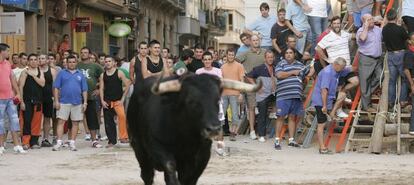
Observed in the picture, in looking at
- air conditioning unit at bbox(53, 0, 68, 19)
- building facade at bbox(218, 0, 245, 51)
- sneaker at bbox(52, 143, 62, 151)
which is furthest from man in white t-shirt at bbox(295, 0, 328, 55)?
building facade at bbox(218, 0, 245, 51)

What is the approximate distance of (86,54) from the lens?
17812mm

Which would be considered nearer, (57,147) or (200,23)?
(57,147)

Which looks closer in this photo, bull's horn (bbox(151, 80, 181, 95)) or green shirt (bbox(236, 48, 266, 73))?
bull's horn (bbox(151, 80, 181, 95))

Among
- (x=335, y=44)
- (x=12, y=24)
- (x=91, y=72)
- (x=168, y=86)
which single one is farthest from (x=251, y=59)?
(x=168, y=86)

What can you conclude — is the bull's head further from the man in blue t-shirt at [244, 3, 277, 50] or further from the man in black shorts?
the man in blue t-shirt at [244, 3, 277, 50]

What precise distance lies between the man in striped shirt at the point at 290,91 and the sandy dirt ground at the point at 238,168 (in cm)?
60

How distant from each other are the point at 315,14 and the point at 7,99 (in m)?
6.92

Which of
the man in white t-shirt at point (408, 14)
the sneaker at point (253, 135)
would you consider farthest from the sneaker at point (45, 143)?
the man in white t-shirt at point (408, 14)

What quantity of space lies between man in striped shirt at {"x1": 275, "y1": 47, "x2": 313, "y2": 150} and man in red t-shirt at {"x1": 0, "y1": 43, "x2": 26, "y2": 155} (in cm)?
489

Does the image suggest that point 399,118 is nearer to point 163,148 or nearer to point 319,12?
point 319,12

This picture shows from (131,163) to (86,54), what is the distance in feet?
15.8

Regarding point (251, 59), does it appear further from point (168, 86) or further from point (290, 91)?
point (168, 86)

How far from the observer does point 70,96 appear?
16.1 m

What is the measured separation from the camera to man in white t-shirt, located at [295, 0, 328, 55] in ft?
59.4
